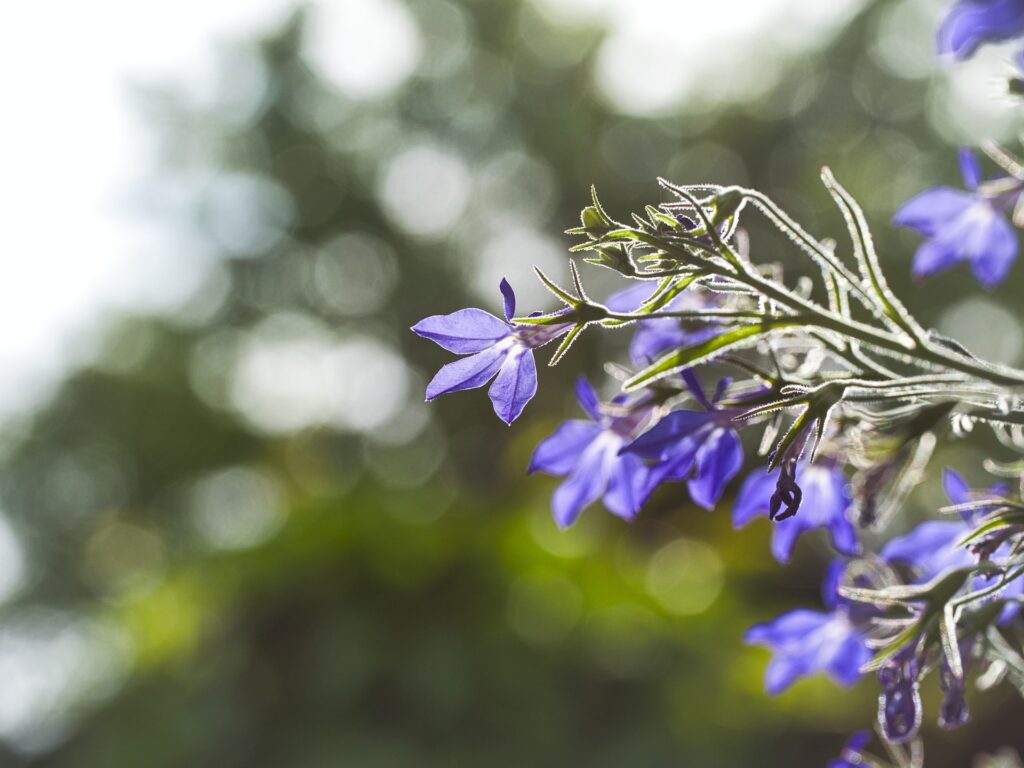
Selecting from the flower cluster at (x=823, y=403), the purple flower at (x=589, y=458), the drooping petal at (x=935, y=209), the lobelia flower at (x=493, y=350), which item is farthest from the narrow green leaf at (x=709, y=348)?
the drooping petal at (x=935, y=209)

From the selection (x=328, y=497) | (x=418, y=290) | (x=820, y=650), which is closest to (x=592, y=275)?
(x=418, y=290)

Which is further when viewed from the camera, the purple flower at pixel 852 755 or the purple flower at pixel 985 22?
the purple flower at pixel 852 755

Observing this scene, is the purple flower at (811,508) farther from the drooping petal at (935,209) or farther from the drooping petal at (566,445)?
the drooping petal at (935,209)

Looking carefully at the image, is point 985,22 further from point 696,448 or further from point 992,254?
point 992,254

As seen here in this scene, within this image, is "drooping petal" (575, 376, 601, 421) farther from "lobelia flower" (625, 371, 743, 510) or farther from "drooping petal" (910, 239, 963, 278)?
"drooping petal" (910, 239, 963, 278)

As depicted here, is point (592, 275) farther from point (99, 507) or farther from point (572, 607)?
point (99, 507)

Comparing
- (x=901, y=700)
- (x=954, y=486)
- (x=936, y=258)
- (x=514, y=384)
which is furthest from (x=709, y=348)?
(x=936, y=258)

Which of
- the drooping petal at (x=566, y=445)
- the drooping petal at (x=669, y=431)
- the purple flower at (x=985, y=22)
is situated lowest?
the drooping petal at (x=566, y=445)
